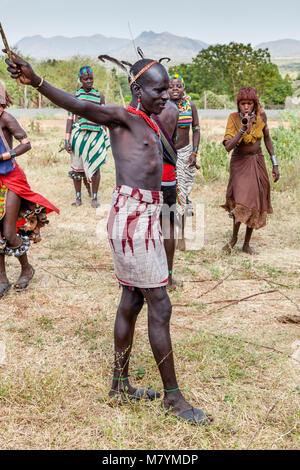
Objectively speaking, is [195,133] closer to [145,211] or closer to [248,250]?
[248,250]

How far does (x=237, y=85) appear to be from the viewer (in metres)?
30.3

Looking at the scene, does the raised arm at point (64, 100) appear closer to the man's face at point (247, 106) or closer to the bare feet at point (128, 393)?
the bare feet at point (128, 393)

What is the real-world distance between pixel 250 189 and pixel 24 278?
2.49 meters

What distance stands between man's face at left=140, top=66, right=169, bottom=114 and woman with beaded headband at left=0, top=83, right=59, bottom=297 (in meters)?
1.81

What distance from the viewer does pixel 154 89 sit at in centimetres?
245

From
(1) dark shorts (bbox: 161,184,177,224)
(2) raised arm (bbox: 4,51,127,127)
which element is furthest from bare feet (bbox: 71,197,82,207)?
(2) raised arm (bbox: 4,51,127,127)

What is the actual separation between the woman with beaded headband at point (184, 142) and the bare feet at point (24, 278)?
171 centimetres

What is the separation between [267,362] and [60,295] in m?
1.86

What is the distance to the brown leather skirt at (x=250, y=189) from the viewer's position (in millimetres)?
5203

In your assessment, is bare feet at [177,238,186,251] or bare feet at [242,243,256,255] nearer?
bare feet at [242,243,256,255]

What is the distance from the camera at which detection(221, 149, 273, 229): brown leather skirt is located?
520 centimetres

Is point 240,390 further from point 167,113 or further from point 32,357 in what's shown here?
point 167,113

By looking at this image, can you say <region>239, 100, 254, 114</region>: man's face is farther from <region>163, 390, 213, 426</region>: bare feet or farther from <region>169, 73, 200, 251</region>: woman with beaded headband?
<region>163, 390, 213, 426</region>: bare feet

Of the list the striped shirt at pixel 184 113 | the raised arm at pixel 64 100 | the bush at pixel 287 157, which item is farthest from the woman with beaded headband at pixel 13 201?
the bush at pixel 287 157
